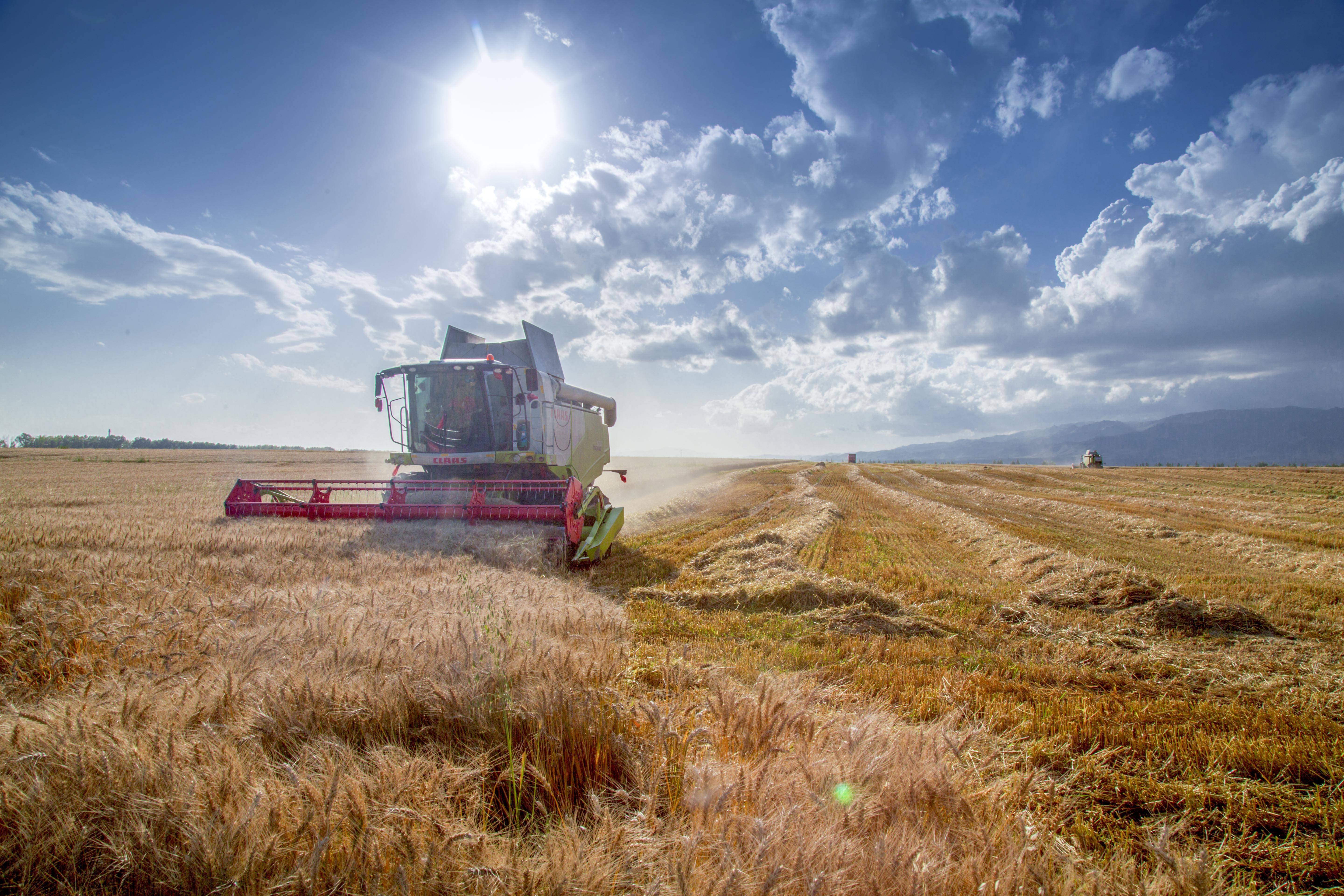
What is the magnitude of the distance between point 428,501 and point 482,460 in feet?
4.89

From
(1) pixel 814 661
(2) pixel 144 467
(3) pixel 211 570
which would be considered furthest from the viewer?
(2) pixel 144 467

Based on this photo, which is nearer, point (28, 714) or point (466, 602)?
Answer: point (28, 714)

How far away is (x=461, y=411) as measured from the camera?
11484mm

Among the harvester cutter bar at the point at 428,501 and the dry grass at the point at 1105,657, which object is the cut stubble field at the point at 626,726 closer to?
the dry grass at the point at 1105,657

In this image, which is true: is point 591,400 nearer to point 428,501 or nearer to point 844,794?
point 428,501

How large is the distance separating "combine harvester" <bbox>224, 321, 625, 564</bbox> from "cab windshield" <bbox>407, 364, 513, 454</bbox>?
18 millimetres

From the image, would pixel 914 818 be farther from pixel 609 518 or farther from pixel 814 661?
pixel 609 518

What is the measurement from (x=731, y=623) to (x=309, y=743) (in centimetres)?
420

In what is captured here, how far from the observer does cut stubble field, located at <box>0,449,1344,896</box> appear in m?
1.58

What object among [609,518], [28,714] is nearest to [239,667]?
[28,714]

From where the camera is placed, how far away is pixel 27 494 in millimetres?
15523

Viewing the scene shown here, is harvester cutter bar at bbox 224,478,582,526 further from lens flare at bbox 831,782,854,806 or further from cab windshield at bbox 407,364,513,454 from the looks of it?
lens flare at bbox 831,782,854,806

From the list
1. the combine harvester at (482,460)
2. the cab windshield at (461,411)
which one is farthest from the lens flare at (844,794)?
the cab windshield at (461,411)

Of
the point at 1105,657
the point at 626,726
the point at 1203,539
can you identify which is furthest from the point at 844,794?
the point at 1203,539
